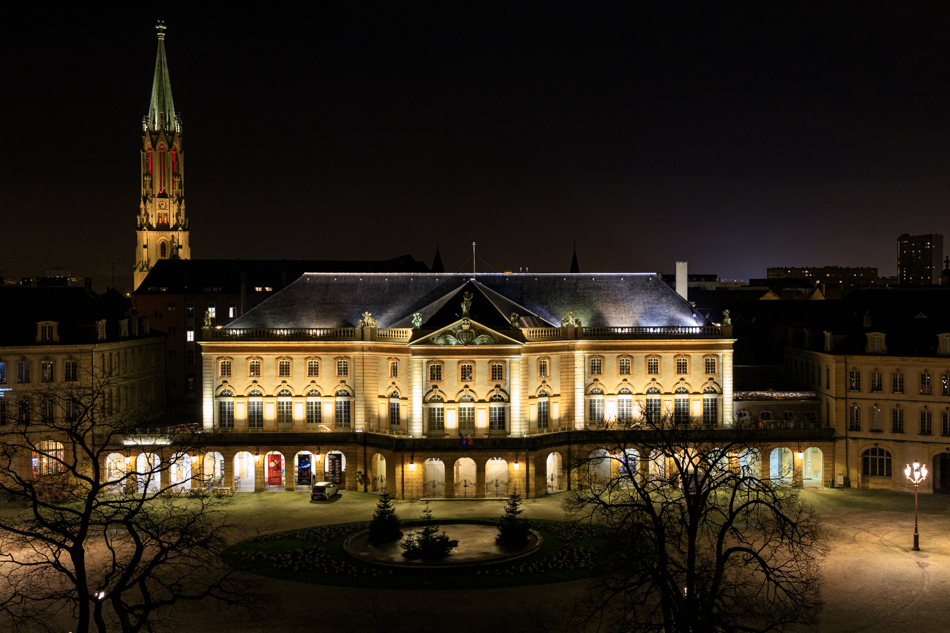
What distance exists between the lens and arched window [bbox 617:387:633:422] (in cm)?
8075

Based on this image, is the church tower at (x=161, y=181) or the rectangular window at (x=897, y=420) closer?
the rectangular window at (x=897, y=420)

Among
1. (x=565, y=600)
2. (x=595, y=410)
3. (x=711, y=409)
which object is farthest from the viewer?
(x=711, y=409)

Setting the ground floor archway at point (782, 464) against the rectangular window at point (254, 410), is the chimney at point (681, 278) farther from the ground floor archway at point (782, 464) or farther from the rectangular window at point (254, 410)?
the rectangular window at point (254, 410)

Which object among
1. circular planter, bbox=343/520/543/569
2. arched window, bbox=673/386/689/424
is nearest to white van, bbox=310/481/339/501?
circular planter, bbox=343/520/543/569

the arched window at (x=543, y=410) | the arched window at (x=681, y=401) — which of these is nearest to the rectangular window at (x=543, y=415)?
the arched window at (x=543, y=410)

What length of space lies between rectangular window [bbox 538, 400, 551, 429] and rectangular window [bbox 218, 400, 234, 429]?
79.6ft

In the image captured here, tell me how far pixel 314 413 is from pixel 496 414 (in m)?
14.9

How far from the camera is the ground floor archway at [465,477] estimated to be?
2995 inches

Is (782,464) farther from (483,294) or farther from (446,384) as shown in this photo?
(446,384)

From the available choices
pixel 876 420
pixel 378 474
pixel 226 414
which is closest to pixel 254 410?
pixel 226 414

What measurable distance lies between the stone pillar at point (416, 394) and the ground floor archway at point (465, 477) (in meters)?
4.07

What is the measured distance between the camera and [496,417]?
76.6 metres

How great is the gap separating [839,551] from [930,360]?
2408 centimetres

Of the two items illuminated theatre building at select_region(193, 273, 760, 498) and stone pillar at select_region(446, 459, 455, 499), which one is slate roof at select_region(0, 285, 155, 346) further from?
stone pillar at select_region(446, 459, 455, 499)
